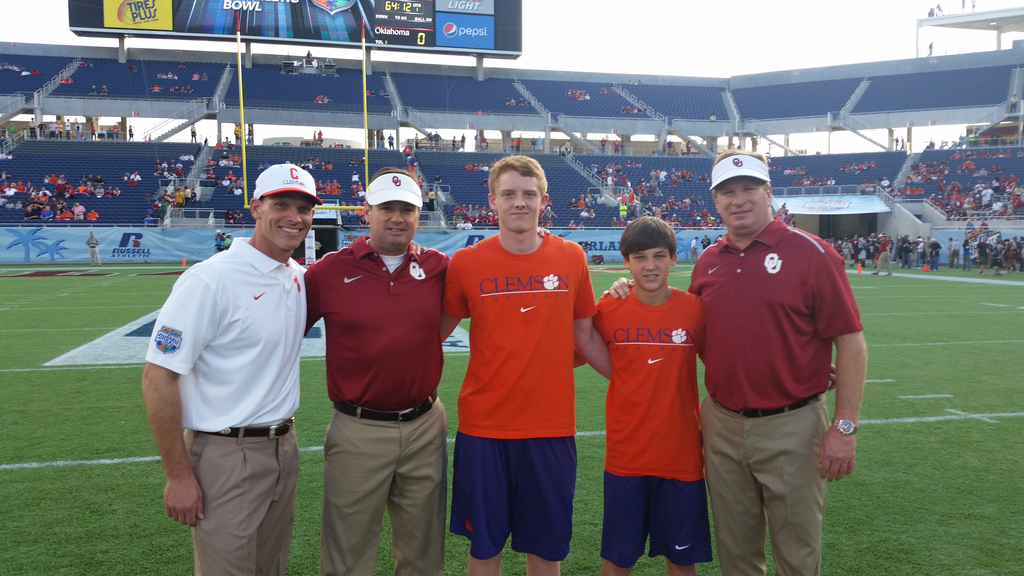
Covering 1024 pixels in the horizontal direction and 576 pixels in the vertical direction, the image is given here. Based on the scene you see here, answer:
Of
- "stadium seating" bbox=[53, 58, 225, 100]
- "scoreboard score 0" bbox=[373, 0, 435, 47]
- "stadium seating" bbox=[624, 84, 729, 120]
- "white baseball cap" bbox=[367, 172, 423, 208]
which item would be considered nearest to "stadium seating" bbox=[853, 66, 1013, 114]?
"stadium seating" bbox=[624, 84, 729, 120]

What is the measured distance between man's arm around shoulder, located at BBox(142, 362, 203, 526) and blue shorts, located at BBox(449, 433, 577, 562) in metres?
1.00

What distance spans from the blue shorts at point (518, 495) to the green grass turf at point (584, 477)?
65cm

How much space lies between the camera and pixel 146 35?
34.6 meters

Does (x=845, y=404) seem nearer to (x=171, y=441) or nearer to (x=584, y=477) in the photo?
(x=584, y=477)

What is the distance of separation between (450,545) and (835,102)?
45.1 meters

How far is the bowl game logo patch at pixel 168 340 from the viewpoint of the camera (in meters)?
2.35

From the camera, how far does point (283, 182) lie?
2.59m

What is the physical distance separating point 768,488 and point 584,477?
1.88 metres

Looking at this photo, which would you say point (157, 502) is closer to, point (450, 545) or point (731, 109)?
point (450, 545)

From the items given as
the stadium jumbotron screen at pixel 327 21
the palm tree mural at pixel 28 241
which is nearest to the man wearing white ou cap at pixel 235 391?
the palm tree mural at pixel 28 241

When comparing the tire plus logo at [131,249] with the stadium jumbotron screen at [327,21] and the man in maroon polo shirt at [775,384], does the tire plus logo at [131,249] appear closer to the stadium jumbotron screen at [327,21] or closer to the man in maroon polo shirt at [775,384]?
the stadium jumbotron screen at [327,21]

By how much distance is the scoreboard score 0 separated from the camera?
36406mm

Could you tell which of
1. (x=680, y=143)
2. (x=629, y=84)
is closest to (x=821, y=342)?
(x=680, y=143)

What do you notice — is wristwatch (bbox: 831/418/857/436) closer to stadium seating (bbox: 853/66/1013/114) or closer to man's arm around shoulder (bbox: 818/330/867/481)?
man's arm around shoulder (bbox: 818/330/867/481)
